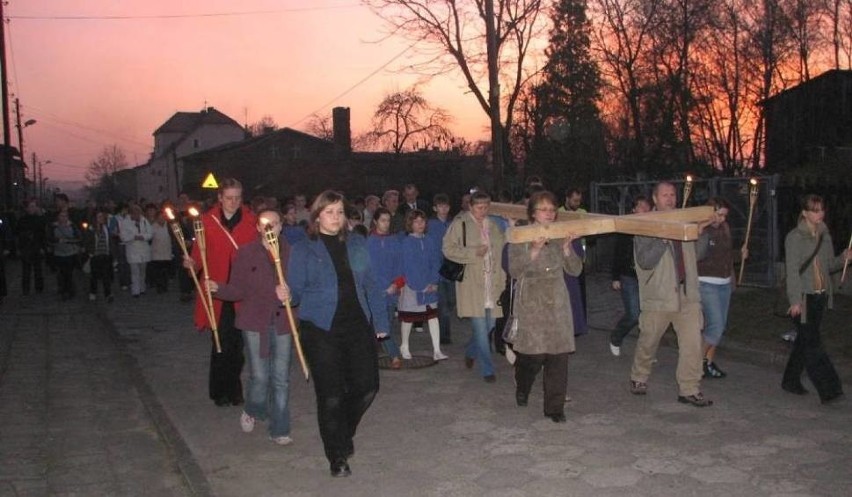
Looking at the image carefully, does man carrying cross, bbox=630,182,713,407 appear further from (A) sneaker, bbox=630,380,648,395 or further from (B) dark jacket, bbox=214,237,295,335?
(B) dark jacket, bbox=214,237,295,335

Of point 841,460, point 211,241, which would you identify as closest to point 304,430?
point 211,241

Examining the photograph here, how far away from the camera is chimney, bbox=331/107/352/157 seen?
5663 cm

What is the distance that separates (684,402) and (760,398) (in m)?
0.73

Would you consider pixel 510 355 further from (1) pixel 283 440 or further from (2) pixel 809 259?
(1) pixel 283 440

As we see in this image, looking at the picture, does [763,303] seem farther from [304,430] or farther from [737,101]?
[737,101]

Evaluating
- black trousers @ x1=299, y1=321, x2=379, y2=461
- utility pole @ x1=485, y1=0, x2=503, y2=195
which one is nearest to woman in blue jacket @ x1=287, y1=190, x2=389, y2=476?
black trousers @ x1=299, y1=321, x2=379, y2=461

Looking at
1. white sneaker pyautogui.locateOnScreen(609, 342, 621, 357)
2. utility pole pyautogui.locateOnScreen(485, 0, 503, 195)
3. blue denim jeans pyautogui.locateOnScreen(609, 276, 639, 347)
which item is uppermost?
utility pole pyautogui.locateOnScreen(485, 0, 503, 195)

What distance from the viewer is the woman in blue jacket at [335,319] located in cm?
550

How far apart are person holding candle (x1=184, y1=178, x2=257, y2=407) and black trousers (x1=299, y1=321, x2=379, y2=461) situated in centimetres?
188

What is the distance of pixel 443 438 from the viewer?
6.57 metres

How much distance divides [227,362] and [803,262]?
493 cm

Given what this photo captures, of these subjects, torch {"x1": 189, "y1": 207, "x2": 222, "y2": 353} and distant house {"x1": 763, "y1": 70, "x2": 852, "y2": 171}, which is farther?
distant house {"x1": 763, "y1": 70, "x2": 852, "y2": 171}

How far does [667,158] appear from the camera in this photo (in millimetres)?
36875

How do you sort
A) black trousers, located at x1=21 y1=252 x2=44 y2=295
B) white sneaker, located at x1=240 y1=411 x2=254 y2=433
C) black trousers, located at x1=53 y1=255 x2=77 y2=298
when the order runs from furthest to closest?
black trousers, located at x1=21 y1=252 x2=44 y2=295 < black trousers, located at x1=53 y1=255 x2=77 y2=298 < white sneaker, located at x1=240 y1=411 x2=254 y2=433
